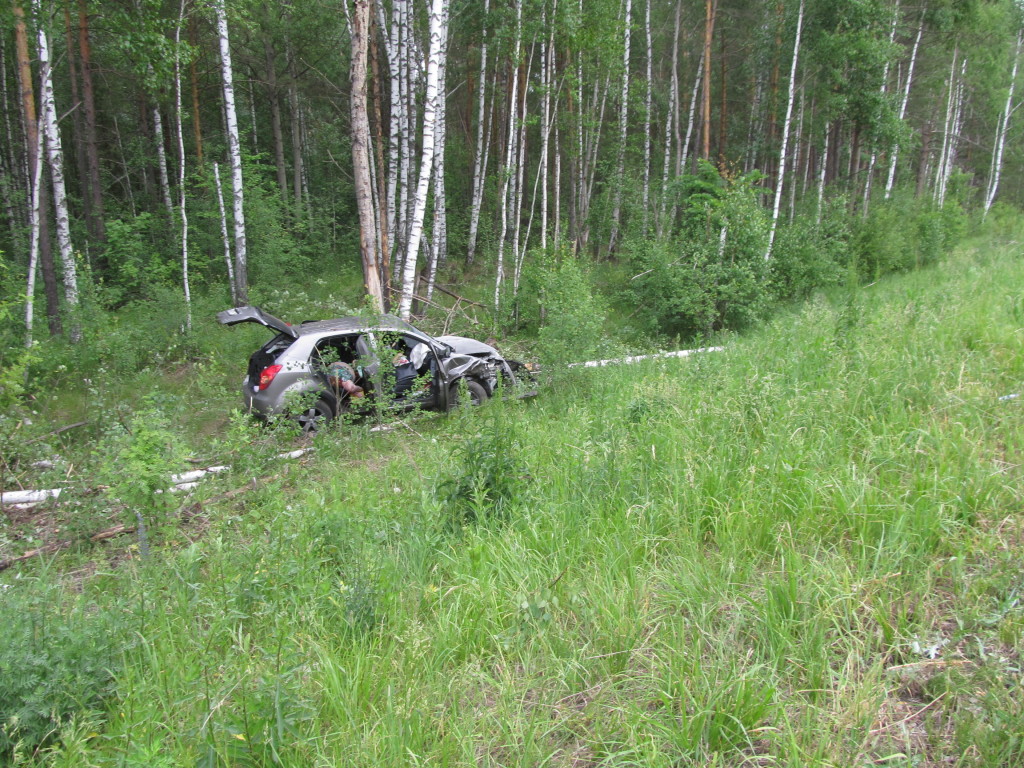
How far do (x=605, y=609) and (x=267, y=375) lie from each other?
5964 millimetres

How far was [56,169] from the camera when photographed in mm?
11445

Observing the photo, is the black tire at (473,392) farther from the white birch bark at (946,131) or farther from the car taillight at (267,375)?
the white birch bark at (946,131)

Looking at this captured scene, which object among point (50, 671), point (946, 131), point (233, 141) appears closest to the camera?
point (50, 671)

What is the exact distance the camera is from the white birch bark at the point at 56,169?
10.4 meters

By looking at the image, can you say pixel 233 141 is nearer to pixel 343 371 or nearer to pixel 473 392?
pixel 343 371

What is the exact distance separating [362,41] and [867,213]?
18.4 metres

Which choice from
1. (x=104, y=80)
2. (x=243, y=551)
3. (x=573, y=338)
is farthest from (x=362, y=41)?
(x=104, y=80)

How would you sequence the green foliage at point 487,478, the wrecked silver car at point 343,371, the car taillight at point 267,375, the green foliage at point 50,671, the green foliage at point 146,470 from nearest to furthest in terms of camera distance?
the green foliage at point 50,671 < the green foliage at point 487,478 < the green foliage at point 146,470 < the wrecked silver car at point 343,371 < the car taillight at point 267,375

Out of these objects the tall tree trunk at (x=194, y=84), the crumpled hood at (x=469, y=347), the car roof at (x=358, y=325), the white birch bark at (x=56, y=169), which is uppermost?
the tall tree trunk at (x=194, y=84)

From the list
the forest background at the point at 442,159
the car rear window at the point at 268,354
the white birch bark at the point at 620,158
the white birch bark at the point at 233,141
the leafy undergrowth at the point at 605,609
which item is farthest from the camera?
the white birch bark at the point at 620,158

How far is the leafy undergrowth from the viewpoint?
229 cm

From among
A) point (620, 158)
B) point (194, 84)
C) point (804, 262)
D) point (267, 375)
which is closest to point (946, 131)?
point (620, 158)

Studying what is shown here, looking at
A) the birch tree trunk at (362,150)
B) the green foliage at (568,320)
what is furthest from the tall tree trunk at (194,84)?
the green foliage at (568,320)

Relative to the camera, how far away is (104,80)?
2069 cm
